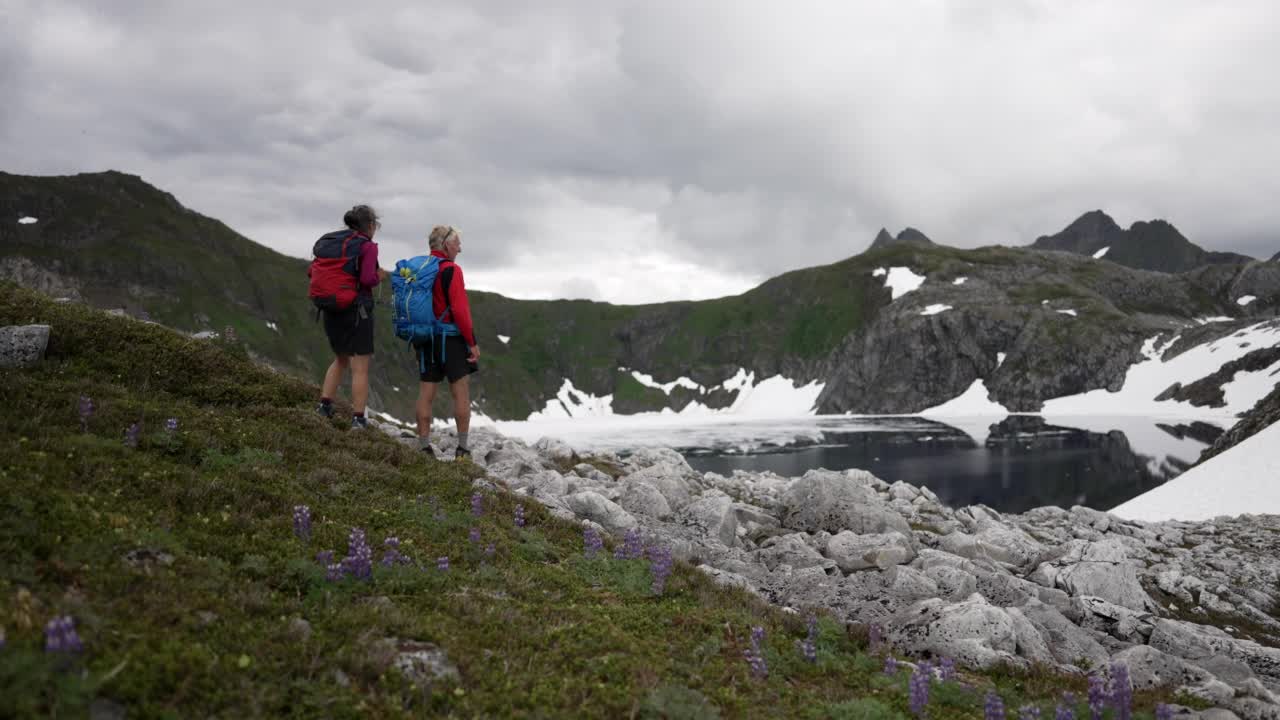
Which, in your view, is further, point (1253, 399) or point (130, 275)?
point (130, 275)

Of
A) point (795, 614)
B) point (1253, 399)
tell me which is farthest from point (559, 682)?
point (1253, 399)

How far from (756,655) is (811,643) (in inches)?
41.4

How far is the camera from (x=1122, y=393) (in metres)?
145

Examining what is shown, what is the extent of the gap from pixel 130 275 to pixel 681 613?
22150 cm

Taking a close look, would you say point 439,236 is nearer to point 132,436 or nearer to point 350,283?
point 350,283

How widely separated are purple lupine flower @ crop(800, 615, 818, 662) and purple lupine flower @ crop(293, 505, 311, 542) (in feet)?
18.3

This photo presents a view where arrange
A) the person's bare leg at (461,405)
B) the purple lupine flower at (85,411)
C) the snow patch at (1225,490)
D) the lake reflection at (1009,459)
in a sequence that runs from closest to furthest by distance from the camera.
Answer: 1. the purple lupine flower at (85,411)
2. the person's bare leg at (461,405)
3. the snow patch at (1225,490)
4. the lake reflection at (1009,459)

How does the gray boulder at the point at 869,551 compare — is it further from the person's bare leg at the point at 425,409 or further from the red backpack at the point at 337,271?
the red backpack at the point at 337,271

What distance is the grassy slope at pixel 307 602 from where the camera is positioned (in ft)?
15.0

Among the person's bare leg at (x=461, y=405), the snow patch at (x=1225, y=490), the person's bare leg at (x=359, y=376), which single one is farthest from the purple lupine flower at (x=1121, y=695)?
the snow patch at (x=1225, y=490)

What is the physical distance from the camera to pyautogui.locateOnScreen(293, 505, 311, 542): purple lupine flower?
7.26 m

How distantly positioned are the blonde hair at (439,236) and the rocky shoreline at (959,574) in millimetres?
4455

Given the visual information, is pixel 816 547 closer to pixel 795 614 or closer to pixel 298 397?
pixel 795 614

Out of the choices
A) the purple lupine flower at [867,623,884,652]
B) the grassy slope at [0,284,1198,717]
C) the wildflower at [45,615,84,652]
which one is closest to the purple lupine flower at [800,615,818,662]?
the grassy slope at [0,284,1198,717]
